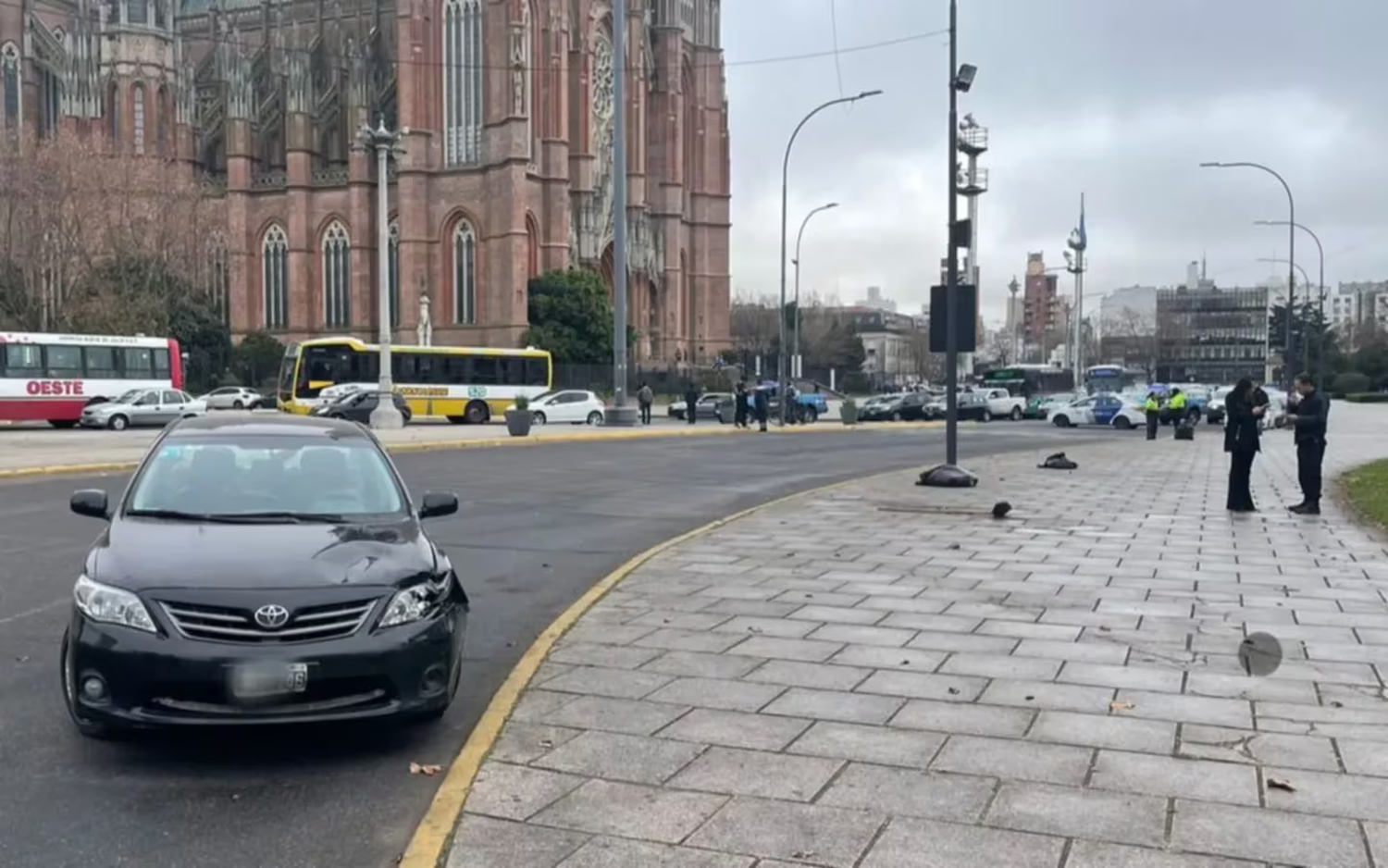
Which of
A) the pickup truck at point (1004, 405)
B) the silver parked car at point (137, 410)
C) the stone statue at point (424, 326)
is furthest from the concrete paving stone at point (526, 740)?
the stone statue at point (424, 326)

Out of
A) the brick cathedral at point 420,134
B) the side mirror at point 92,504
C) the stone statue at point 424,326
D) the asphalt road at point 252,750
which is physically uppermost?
the brick cathedral at point 420,134

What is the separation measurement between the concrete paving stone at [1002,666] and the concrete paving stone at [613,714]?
5.49 ft

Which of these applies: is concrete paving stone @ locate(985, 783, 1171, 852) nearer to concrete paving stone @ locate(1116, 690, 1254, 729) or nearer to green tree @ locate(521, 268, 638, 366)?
concrete paving stone @ locate(1116, 690, 1254, 729)

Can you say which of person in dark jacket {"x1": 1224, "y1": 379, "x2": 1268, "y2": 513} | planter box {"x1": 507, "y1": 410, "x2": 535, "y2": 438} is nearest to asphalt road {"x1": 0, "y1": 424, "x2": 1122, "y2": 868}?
person in dark jacket {"x1": 1224, "y1": 379, "x2": 1268, "y2": 513}

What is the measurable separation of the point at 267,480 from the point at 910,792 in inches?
146

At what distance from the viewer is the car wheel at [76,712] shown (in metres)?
4.72

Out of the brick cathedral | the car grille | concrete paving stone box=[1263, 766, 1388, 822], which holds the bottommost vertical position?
concrete paving stone box=[1263, 766, 1388, 822]

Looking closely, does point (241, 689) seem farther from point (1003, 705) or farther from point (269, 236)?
point (269, 236)

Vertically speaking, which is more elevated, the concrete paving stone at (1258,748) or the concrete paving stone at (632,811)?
the concrete paving stone at (1258,748)

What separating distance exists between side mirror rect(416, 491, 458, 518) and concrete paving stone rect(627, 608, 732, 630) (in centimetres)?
159

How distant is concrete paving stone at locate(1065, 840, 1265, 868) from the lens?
150 inches

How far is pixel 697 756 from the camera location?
491 cm

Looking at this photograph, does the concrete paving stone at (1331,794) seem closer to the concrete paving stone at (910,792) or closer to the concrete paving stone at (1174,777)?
the concrete paving stone at (1174,777)

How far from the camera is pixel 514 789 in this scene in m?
4.54
